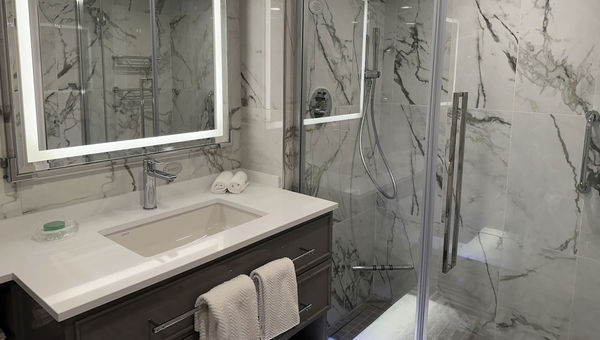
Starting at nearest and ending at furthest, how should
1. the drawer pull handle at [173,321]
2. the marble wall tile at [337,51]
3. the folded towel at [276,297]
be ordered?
the drawer pull handle at [173,321] < the folded towel at [276,297] < the marble wall tile at [337,51]

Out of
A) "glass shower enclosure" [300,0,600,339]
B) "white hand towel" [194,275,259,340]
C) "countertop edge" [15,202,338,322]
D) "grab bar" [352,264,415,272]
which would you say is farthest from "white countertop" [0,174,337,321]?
"grab bar" [352,264,415,272]

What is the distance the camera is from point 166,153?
77.4 inches

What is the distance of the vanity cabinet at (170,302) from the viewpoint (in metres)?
1.18

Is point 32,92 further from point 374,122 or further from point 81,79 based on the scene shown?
point 374,122

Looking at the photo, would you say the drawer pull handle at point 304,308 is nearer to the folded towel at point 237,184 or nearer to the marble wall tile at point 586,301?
the folded towel at point 237,184

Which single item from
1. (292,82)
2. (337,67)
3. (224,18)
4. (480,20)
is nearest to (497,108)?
(480,20)

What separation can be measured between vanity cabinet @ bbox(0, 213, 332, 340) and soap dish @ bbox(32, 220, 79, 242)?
0.21m

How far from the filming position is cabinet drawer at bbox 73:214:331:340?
1195 millimetres

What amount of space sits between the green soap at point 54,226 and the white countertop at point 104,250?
0.05 meters

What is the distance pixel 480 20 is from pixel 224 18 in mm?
1257

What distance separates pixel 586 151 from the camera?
6.87ft

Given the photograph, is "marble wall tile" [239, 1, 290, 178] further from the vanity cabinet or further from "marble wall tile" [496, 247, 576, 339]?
"marble wall tile" [496, 247, 576, 339]

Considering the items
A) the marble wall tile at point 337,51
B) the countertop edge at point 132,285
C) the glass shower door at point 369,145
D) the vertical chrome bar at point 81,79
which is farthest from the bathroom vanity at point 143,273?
the marble wall tile at point 337,51

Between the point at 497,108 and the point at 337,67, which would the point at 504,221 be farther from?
the point at 337,67
